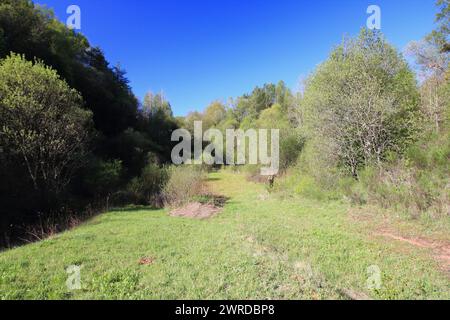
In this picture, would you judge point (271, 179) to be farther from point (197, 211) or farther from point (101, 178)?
Result: point (101, 178)

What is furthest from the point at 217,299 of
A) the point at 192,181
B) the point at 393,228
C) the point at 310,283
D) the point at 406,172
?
the point at 192,181

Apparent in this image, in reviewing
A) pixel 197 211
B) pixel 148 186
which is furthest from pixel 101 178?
pixel 197 211

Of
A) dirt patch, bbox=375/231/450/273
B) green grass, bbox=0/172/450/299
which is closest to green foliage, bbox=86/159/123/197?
green grass, bbox=0/172/450/299

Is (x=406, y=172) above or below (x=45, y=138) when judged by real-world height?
below

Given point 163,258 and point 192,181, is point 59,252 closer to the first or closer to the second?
point 163,258

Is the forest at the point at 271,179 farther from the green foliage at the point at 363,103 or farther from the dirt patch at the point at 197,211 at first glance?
the dirt patch at the point at 197,211

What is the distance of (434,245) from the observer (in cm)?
593

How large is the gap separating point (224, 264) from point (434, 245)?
5.41 meters

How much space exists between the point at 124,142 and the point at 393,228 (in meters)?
19.9

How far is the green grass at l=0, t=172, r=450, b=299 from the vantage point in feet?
12.0

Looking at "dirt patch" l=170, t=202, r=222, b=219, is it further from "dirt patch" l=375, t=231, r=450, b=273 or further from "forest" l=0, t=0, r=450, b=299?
"dirt patch" l=375, t=231, r=450, b=273

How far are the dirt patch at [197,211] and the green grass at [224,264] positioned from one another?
2.27 metres

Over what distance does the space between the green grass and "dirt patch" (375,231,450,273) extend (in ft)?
0.68

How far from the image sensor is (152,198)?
570 inches
